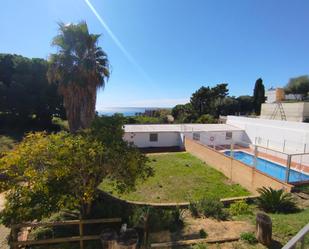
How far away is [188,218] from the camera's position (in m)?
7.53

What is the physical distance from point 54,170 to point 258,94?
39.2m

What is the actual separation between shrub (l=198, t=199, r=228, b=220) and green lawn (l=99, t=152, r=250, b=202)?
2.12m

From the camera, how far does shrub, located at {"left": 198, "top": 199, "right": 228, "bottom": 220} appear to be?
24.5 feet

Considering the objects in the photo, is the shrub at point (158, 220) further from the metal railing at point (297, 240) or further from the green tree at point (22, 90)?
the green tree at point (22, 90)

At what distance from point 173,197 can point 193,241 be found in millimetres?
4920

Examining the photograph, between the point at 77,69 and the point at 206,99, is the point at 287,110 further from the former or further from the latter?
the point at 77,69

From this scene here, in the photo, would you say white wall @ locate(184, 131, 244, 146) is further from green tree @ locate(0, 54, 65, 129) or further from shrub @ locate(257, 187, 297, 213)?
green tree @ locate(0, 54, 65, 129)

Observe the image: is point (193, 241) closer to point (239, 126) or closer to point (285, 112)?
point (239, 126)

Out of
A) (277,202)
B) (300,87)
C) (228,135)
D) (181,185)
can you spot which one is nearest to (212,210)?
(277,202)

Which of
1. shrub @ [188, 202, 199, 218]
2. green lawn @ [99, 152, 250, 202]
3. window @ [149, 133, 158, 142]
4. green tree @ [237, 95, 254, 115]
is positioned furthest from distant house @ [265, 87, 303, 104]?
shrub @ [188, 202, 199, 218]

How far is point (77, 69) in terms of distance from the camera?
43.5 ft

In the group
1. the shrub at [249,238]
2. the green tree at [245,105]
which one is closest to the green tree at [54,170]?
the shrub at [249,238]

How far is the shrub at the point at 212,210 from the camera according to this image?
746 cm

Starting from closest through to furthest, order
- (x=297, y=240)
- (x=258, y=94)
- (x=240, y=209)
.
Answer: (x=297, y=240)
(x=240, y=209)
(x=258, y=94)
